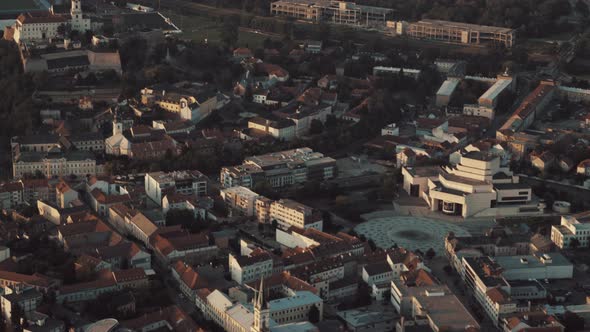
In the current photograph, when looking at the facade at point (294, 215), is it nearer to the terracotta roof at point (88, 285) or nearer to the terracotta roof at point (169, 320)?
the terracotta roof at point (88, 285)

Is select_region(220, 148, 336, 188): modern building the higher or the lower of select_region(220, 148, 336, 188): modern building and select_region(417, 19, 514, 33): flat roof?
the lower

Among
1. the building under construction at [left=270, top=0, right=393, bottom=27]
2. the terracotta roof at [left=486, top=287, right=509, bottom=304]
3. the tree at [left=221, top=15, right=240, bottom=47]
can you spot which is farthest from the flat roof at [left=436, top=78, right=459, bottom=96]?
the terracotta roof at [left=486, top=287, right=509, bottom=304]

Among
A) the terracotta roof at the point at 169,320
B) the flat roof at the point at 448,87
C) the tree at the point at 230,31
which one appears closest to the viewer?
the terracotta roof at the point at 169,320

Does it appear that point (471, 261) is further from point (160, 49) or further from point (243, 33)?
→ point (243, 33)

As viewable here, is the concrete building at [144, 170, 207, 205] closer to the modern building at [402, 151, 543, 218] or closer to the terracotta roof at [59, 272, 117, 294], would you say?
the modern building at [402, 151, 543, 218]

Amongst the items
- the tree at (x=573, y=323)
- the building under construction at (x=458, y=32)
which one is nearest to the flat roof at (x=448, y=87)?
the building under construction at (x=458, y=32)

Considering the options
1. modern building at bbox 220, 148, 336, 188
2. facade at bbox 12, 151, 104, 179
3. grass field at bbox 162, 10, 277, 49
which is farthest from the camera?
grass field at bbox 162, 10, 277, 49
